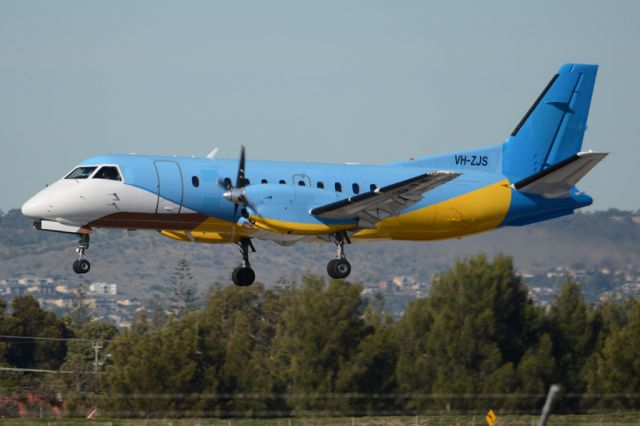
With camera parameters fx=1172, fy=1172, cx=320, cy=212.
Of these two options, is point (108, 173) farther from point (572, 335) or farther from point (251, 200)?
point (572, 335)

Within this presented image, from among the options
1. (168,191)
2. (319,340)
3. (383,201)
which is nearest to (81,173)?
(168,191)

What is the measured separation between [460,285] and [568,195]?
24.2 metres

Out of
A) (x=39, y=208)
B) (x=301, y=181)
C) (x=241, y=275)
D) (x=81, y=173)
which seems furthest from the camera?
(x=241, y=275)

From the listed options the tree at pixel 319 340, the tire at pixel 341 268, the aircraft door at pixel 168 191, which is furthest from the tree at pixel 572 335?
the aircraft door at pixel 168 191

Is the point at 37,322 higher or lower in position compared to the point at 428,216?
lower

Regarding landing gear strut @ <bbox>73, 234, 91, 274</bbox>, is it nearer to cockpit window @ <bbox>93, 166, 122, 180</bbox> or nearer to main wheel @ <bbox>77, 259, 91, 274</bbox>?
main wheel @ <bbox>77, 259, 91, 274</bbox>

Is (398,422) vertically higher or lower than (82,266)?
lower

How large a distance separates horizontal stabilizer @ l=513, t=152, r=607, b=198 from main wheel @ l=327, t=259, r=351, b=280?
18.2 feet

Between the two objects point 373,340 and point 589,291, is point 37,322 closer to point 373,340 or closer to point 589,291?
point 373,340

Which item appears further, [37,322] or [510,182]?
[37,322]

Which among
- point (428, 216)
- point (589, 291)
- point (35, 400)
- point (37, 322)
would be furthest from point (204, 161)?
point (589, 291)

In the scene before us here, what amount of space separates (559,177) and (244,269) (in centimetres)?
856

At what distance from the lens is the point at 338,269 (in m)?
29.2

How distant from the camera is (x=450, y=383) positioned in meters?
49.5
